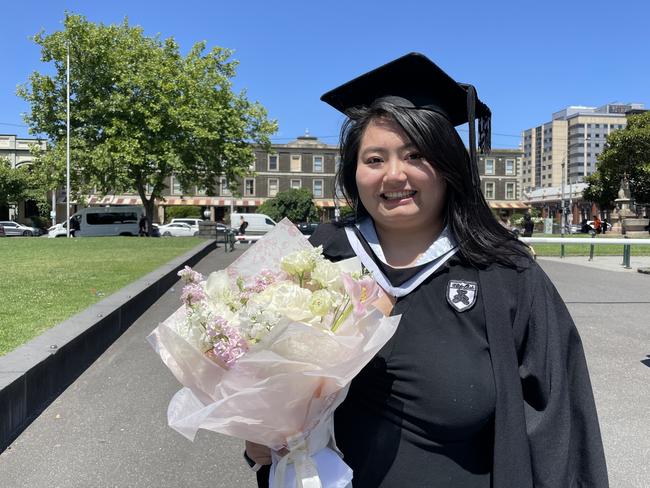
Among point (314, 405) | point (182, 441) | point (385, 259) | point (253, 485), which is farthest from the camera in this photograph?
point (182, 441)

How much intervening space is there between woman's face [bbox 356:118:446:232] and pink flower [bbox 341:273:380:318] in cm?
32

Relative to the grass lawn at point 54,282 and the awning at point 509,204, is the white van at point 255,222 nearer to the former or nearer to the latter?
the grass lawn at point 54,282

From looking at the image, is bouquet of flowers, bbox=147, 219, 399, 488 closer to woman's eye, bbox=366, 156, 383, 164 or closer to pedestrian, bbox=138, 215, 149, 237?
woman's eye, bbox=366, 156, 383, 164

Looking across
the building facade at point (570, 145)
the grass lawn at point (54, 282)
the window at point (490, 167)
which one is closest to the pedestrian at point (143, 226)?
the grass lawn at point (54, 282)

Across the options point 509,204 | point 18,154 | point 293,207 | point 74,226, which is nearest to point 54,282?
point 74,226

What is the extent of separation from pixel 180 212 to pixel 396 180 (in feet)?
220

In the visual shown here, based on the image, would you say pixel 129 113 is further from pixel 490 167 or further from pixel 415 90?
pixel 490 167

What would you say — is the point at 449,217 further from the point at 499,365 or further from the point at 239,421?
the point at 239,421

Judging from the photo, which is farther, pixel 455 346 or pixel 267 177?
pixel 267 177

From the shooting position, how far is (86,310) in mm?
6770

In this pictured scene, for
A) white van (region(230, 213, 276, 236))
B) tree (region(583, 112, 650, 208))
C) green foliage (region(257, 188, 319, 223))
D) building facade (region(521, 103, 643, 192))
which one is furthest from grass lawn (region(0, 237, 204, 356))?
building facade (region(521, 103, 643, 192))

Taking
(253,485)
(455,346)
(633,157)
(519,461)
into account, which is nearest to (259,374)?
(455,346)

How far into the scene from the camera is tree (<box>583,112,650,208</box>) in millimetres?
49344

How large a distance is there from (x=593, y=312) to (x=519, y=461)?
8.12 metres
